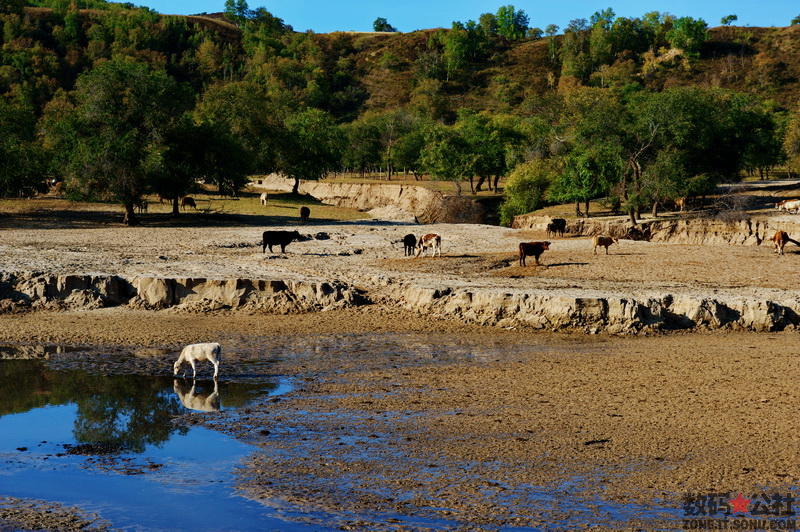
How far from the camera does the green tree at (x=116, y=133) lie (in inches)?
1625

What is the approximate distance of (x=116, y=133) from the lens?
→ 42281mm

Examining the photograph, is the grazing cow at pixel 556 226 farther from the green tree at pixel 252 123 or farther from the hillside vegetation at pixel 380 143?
the green tree at pixel 252 123

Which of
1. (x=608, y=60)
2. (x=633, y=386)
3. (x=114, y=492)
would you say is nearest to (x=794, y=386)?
(x=633, y=386)

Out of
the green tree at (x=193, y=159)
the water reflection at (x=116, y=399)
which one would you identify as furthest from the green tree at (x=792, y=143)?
the water reflection at (x=116, y=399)

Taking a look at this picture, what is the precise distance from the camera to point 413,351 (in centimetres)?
1995

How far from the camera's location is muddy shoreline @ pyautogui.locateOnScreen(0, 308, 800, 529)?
33.7ft

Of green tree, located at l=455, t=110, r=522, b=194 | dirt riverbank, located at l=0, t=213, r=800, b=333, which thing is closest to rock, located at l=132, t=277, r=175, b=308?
dirt riverbank, located at l=0, t=213, r=800, b=333

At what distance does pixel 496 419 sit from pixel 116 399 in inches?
278

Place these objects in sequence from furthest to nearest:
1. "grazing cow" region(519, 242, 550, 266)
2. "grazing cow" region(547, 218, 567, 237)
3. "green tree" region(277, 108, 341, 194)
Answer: "green tree" region(277, 108, 341, 194) < "grazing cow" region(547, 218, 567, 237) < "grazing cow" region(519, 242, 550, 266)

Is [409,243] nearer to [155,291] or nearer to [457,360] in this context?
[155,291]

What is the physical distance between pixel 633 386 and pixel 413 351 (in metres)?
5.75

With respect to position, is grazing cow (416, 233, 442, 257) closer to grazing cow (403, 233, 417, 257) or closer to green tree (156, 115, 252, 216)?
grazing cow (403, 233, 417, 257)

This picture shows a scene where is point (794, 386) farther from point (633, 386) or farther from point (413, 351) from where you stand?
point (413, 351)

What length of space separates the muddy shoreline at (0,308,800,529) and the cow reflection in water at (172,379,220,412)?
2.67ft
